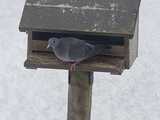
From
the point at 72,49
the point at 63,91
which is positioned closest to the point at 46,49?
the point at 72,49

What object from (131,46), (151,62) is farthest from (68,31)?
(151,62)

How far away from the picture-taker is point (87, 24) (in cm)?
289

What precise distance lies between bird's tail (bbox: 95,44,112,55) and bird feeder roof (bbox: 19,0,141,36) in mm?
102

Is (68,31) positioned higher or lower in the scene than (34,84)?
higher

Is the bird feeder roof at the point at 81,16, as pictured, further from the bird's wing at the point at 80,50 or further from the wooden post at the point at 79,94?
the wooden post at the point at 79,94

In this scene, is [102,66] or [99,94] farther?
[99,94]

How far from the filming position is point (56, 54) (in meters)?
2.93

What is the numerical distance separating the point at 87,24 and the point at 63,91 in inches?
125

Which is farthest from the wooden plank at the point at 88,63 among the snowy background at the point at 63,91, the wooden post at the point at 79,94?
the snowy background at the point at 63,91

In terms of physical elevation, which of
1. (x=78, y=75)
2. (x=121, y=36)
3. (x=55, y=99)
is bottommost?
(x=55, y=99)

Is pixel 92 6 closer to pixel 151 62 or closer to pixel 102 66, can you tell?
pixel 102 66

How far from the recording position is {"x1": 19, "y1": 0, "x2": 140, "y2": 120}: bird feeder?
2.88 metres

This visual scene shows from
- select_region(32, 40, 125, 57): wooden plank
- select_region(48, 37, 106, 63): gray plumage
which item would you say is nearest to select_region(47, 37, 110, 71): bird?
select_region(48, 37, 106, 63): gray plumage

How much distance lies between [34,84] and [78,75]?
10.1 feet
